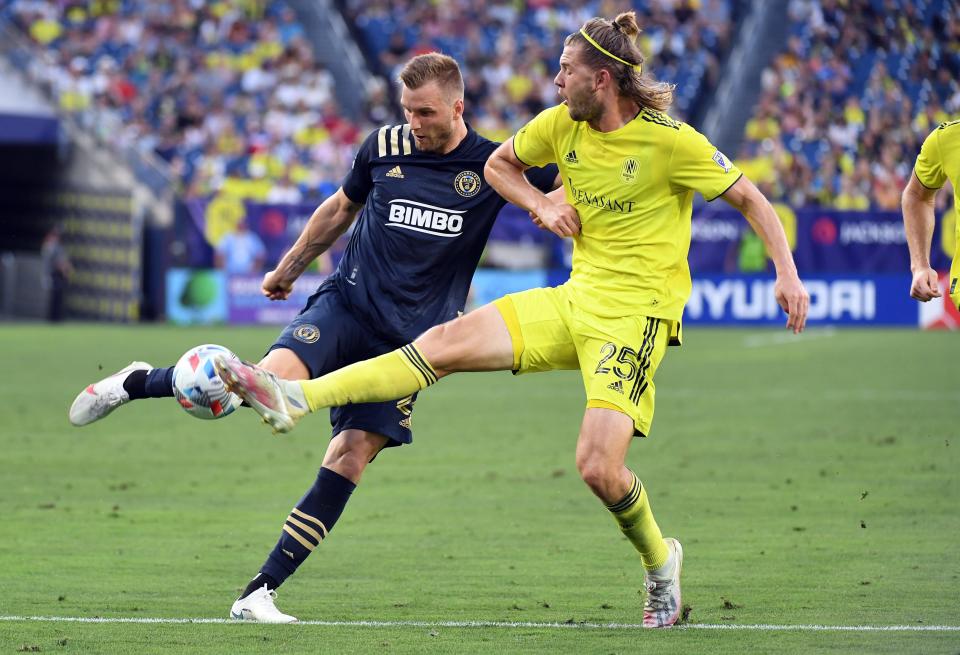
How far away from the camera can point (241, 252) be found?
28.0 m

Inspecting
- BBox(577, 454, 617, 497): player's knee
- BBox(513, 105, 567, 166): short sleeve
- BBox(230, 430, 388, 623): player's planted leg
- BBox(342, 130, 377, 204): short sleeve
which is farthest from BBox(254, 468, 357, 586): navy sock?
BBox(513, 105, 567, 166): short sleeve

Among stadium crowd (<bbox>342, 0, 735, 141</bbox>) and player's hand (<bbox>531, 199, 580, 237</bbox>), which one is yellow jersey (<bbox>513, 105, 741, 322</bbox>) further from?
stadium crowd (<bbox>342, 0, 735, 141</bbox>)

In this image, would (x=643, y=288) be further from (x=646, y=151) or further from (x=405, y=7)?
(x=405, y=7)

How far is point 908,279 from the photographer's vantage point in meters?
27.9

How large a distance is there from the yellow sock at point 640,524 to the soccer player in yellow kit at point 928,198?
1.72 meters

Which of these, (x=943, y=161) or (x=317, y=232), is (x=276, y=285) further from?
(x=943, y=161)

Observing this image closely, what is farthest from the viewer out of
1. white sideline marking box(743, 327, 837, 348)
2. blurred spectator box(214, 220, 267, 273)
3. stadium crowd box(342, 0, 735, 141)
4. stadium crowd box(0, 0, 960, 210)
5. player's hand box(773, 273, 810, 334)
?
stadium crowd box(342, 0, 735, 141)

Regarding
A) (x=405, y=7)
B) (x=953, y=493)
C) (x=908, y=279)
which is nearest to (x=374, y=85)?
(x=405, y=7)

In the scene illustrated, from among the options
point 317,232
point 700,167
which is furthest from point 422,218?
point 700,167

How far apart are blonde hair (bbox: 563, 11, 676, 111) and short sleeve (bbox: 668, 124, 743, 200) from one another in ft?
0.62

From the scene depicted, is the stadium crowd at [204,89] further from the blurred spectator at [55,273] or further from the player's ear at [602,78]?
the player's ear at [602,78]

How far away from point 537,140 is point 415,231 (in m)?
0.75

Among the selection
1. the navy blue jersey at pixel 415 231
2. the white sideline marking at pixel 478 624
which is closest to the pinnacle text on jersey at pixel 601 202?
the navy blue jersey at pixel 415 231

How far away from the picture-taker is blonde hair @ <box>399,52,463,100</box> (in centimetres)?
653
